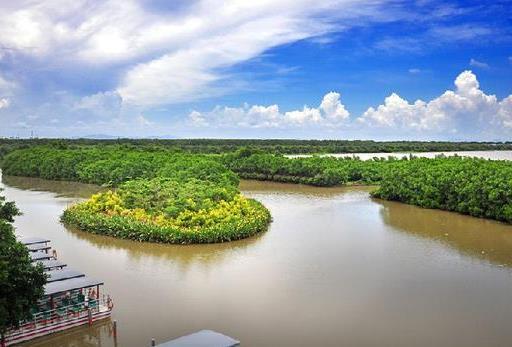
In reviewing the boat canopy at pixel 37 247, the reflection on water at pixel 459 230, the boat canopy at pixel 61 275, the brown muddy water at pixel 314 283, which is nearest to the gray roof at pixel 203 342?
the brown muddy water at pixel 314 283

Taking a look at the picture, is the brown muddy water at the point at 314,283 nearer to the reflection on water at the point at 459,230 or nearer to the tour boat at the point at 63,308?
the reflection on water at the point at 459,230

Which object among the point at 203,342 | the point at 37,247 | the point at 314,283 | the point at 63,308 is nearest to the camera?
the point at 203,342

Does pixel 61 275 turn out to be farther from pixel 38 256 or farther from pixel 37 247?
pixel 37 247

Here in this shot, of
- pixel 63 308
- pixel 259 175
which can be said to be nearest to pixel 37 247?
pixel 63 308

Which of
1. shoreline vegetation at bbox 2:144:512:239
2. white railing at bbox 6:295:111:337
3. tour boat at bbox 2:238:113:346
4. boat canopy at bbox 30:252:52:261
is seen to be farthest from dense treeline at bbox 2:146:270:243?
white railing at bbox 6:295:111:337

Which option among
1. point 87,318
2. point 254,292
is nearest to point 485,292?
point 254,292

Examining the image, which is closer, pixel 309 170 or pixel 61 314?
pixel 61 314

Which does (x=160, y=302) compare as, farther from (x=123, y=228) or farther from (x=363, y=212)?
(x=363, y=212)
